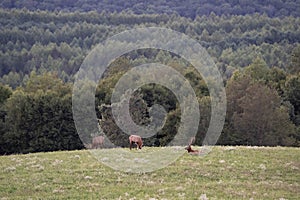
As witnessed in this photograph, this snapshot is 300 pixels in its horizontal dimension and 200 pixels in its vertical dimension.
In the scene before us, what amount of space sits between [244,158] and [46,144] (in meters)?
38.8

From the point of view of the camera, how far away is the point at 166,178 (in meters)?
20.9

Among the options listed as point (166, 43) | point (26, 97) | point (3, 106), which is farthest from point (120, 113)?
point (166, 43)

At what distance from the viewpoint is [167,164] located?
23.3 metres

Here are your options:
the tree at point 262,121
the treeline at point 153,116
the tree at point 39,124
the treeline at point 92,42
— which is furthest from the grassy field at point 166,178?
the treeline at point 92,42

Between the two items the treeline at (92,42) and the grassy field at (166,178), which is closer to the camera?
the grassy field at (166,178)

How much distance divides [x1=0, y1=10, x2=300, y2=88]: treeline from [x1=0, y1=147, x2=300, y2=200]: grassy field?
83.7 m

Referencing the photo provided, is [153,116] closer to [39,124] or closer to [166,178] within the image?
[39,124]

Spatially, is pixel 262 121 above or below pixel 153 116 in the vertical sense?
above

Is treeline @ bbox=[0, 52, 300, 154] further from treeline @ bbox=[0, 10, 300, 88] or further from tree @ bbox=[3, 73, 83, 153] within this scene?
treeline @ bbox=[0, 10, 300, 88]

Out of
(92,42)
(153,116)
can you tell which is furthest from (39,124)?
(92,42)

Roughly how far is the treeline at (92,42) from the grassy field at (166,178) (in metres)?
83.7

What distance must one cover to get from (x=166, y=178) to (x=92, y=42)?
158 metres

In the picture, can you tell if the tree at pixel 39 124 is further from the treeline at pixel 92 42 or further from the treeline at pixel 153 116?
the treeline at pixel 92 42

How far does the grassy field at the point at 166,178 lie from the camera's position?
1859cm
